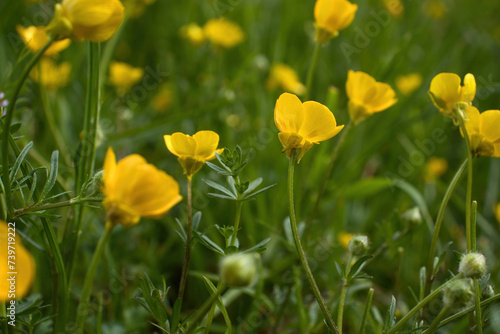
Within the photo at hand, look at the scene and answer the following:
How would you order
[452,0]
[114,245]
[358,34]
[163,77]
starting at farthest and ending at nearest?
[452,0], [358,34], [163,77], [114,245]

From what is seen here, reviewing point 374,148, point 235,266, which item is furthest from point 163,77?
point 235,266

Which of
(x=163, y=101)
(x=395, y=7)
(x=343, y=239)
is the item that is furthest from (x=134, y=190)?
(x=395, y=7)

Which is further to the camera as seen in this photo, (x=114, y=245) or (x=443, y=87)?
(x=114, y=245)

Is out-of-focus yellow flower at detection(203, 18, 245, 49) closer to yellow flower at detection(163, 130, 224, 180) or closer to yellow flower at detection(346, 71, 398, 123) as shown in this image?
yellow flower at detection(346, 71, 398, 123)

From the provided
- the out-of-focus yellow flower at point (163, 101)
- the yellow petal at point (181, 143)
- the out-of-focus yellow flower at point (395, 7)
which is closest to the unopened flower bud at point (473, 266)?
the yellow petal at point (181, 143)

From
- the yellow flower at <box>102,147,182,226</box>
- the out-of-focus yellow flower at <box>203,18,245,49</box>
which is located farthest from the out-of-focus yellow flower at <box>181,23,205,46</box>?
the yellow flower at <box>102,147,182,226</box>

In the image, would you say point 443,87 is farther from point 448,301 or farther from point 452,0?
point 452,0

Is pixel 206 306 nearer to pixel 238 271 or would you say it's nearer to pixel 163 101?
pixel 238 271
